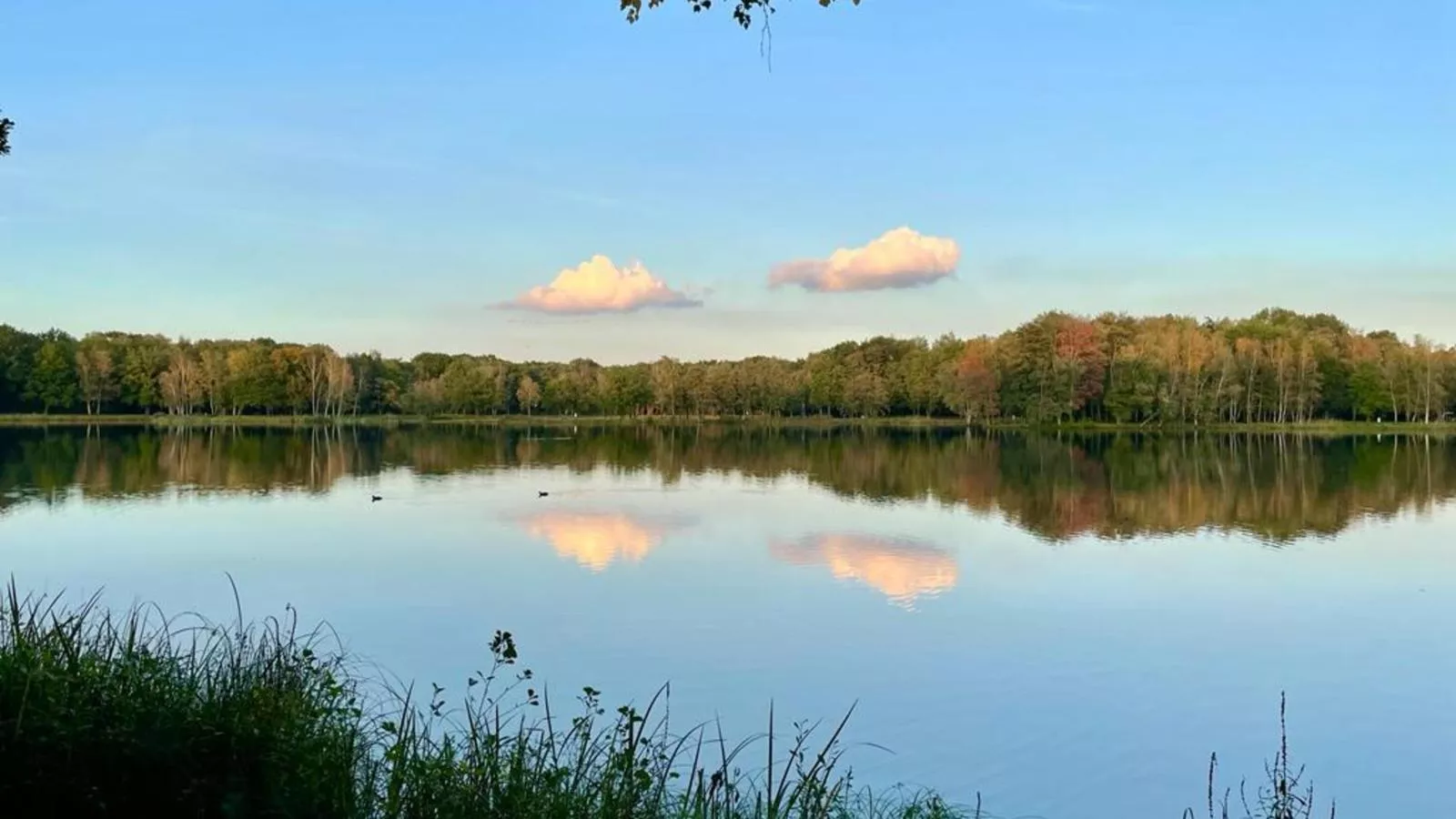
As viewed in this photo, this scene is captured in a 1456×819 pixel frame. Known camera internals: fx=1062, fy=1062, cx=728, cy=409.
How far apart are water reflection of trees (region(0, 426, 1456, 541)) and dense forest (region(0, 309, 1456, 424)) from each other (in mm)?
9756

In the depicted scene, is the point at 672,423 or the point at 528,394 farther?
the point at 528,394

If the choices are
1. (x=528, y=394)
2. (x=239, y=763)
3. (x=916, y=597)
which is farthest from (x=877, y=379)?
(x=239, y=763)

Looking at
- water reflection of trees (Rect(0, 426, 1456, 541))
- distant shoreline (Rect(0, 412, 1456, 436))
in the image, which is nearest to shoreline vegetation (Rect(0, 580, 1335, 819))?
water reflection of trees (Rect(0, 426, 1456, 541))

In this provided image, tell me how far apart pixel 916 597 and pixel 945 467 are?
22878mm

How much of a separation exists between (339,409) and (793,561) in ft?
237

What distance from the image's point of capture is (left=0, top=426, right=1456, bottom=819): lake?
7699mm

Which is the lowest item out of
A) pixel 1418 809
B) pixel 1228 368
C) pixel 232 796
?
pixel 1418 809

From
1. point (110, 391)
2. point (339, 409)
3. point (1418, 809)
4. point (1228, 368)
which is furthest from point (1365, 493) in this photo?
point (110, 391)

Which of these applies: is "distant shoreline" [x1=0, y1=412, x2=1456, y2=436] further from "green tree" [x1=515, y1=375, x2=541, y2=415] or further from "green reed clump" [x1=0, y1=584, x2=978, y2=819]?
"green reed clump" [x1=0, y1=584, x2=978, y2=819]

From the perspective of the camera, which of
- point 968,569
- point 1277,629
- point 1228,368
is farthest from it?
point 1228,368

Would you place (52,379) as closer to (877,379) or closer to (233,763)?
(877,379)

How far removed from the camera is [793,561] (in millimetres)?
15430

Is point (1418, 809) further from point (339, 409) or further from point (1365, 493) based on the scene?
point (339, 409)

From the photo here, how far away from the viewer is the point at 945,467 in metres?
35.1
